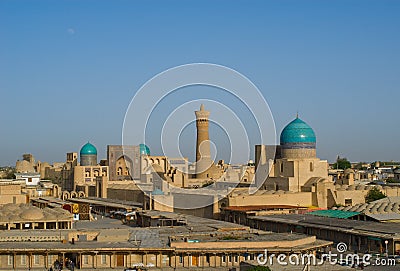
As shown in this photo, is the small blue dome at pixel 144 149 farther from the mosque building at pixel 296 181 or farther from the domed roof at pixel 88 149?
the mosque building at pixel 296 181

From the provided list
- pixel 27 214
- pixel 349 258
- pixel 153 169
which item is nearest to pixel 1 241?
pixel 27 214

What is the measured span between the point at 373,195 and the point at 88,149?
40621mm

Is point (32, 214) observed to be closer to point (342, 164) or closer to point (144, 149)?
point (144, 149)

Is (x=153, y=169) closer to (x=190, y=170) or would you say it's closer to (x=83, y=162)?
(x=190, y=170)

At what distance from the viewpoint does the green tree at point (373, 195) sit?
4584 centimetres

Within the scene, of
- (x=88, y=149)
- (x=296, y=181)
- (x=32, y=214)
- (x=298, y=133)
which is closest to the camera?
(x=32, y=214)

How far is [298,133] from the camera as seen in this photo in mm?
50781

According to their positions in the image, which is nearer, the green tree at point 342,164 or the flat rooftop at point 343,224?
the flat rooftop at point 343,224

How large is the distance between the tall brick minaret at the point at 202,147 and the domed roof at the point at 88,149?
14417 mm

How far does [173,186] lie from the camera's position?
5775cm

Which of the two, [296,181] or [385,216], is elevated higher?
[296,181]

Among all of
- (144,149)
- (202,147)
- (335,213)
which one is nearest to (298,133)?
(335,213)

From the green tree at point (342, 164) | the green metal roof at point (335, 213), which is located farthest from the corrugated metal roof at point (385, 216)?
the green tree at point (342, 164)

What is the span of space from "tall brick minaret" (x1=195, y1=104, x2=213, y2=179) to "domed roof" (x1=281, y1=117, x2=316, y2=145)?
61.9ft
